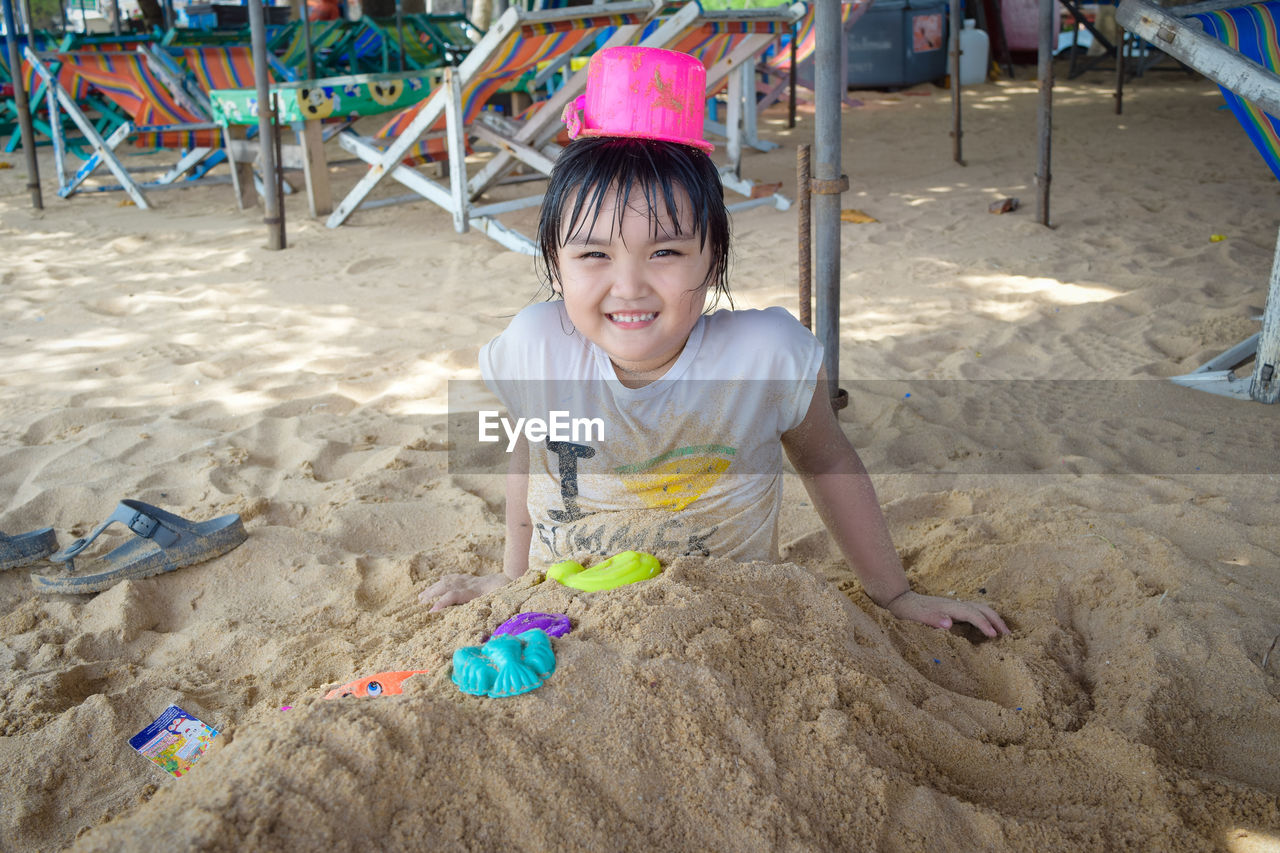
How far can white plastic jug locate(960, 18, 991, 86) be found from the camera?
11.6 meters

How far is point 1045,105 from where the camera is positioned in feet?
16.8

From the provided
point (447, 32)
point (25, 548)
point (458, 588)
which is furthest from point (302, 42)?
point (458, 588)

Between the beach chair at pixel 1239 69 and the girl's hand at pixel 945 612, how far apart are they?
5.02 ft

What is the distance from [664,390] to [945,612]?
2.24ft

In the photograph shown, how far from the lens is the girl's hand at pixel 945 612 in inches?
69.4

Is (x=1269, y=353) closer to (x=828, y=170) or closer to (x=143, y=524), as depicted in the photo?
(x=828, y=170)

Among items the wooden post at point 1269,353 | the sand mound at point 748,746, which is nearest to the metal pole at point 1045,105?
the wooden post at point 1269,353

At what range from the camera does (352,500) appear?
2551 mm

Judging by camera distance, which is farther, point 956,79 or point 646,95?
point 956,79

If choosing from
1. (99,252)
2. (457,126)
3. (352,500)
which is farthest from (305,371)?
(99,252)

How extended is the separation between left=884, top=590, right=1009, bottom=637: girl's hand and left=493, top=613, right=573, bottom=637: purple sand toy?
2.47 feet

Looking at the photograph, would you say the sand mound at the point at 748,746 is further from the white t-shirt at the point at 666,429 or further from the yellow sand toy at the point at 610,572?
the white t-shirt at the point at 666,429

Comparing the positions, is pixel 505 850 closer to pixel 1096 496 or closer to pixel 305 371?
pixel 1096 496

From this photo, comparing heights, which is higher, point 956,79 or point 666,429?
point 956,79
